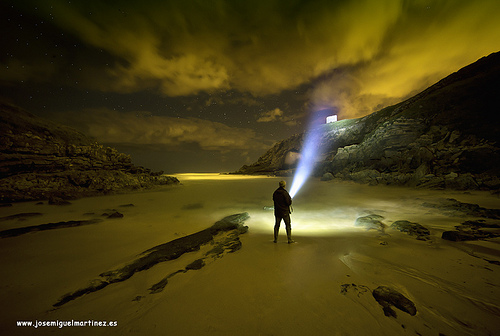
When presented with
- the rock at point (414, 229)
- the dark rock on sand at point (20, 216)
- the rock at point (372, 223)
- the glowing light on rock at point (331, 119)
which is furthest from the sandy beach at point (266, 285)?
the glowing light on rock at point (331, 119)

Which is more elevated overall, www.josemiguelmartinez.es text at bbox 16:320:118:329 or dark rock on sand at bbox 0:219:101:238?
dark rock on sand at bbox 0:219:101:238

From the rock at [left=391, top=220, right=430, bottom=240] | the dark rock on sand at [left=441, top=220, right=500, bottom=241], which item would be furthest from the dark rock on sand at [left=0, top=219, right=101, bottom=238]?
the dark rock on sand at [left=441, top=220, right=500, bottom=241]

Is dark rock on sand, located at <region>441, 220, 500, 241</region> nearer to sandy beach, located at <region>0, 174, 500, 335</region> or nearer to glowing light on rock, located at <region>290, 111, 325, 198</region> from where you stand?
sandy beach, located at <region>0, 174, 500, 335</region>

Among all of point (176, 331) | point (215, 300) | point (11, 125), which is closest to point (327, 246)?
point (215, 300)

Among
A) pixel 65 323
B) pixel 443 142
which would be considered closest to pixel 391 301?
pixel 65 323

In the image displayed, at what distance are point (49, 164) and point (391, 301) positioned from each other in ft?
76.7

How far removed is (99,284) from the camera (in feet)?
11.9

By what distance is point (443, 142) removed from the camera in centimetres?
1967

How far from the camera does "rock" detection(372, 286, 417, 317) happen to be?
2668 millimetres

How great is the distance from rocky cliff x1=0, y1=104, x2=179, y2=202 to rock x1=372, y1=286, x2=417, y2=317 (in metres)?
18.4

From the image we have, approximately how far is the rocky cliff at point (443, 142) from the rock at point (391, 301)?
734 inches

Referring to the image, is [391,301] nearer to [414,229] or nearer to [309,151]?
[414,229]

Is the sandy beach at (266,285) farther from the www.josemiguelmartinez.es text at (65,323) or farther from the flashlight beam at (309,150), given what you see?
the flashlight beam at (309,150)

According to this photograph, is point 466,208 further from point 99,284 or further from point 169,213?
point 169,213
